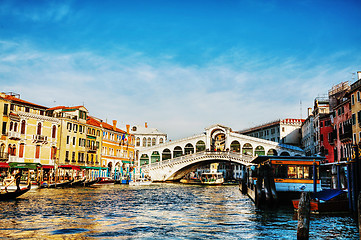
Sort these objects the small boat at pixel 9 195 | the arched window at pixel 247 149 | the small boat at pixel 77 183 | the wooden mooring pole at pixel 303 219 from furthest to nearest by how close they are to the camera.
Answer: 1. the arched window at pixel 247 149
2. the small boat at pixel 77 183
3. the small boat at pixel 9 195
4. the wooden mooring pole at pixel 303 219

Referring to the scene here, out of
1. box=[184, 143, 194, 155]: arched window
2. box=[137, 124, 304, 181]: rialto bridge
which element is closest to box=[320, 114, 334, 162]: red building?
box=[137, 124, 304, 181]: rialto bridge

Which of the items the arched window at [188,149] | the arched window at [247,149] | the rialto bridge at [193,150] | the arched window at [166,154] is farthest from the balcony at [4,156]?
the arched window at [247,149]

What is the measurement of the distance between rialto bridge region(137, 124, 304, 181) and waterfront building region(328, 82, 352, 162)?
33.3 feet

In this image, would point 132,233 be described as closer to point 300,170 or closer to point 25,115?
point 300,170

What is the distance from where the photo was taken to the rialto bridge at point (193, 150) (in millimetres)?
42000

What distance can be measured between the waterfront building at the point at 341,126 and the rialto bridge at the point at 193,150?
33.3ft

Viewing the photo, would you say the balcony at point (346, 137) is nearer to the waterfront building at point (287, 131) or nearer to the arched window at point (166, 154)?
the arched window at point (166, 154)

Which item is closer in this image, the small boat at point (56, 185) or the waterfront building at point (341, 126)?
the small boat at point (56, 185)

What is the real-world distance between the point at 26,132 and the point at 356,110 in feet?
83.7

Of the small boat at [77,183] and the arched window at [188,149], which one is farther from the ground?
the arched window at [188,149]

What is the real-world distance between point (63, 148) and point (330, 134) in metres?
24.5

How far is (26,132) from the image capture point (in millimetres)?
30281

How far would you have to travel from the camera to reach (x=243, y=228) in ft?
33.3

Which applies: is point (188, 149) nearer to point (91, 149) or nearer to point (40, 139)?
point (91, 149)
